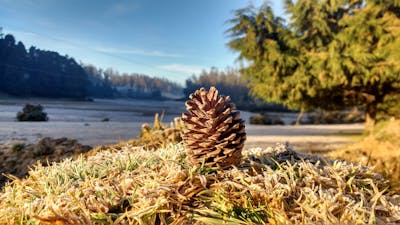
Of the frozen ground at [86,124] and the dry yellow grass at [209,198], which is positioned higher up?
the dry yellow grass at [209,198]

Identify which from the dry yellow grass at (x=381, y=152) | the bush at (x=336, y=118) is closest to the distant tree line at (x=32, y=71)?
the dry yellow grass at (x=381, y=152)

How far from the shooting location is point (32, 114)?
3770mm

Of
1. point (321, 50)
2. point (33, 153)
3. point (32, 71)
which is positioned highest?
point (321, 50)

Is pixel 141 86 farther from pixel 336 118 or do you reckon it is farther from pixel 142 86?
pixel 336 118

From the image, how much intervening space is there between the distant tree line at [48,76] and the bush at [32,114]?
0.70ft

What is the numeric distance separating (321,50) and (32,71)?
579 cm

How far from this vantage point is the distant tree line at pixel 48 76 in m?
3.25

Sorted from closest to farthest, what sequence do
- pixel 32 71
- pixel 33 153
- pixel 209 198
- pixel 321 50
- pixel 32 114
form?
pixel 209 198
pixel 33 153
pixel 32 71
pixel 32 114
pixel 321 50

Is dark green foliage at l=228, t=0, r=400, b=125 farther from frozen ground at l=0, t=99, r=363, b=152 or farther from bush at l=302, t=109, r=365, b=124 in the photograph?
bush at l=302, t=109, r=365, b=124

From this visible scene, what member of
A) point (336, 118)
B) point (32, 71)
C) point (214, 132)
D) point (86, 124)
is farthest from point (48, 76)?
point (336, 118)

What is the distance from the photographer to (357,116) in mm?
16641

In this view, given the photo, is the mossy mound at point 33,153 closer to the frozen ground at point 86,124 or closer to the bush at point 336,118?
the frozen ground at point 86,124

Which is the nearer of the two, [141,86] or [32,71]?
[32,71]

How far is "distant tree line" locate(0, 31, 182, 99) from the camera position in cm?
325
